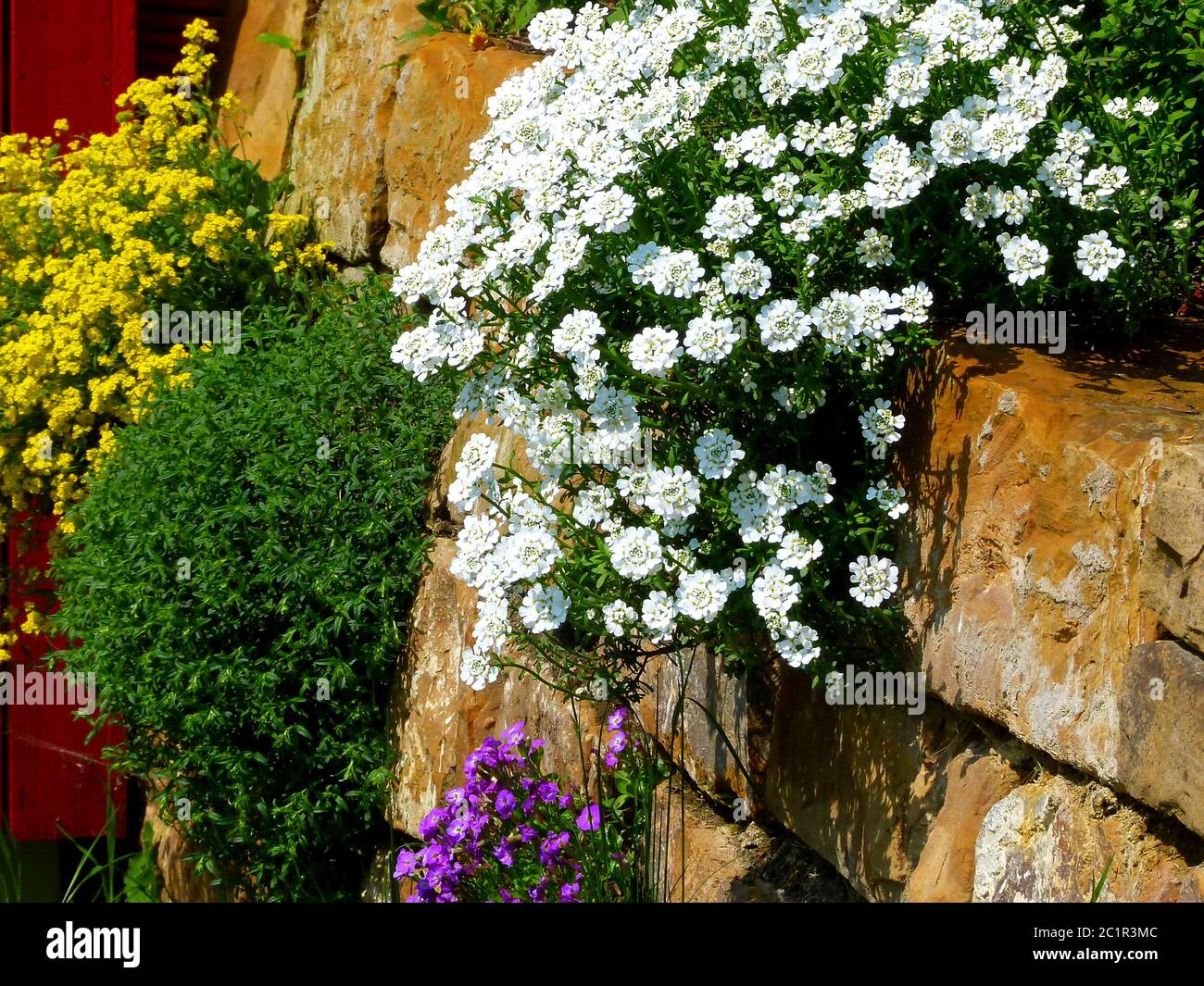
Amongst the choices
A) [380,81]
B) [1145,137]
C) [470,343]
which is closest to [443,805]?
[470,343]

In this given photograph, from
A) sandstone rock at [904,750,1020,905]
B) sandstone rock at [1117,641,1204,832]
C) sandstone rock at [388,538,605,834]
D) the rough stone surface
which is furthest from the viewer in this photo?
sandstone rock at [388,538,605,834]

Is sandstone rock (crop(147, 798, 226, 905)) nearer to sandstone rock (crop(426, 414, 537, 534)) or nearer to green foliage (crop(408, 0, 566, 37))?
sandstone rock (crop(426, 414, 537, 534))

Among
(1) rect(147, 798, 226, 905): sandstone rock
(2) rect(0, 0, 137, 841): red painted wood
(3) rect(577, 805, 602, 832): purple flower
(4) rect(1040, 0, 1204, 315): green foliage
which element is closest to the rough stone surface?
(3) rect(577, 805, 602, 832): purple flower

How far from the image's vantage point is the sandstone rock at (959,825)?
2709 millimetres

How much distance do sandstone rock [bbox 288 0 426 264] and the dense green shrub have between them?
44.7 inches

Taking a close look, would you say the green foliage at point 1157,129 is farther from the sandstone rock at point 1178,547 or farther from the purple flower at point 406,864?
the purple flower at point 406,864

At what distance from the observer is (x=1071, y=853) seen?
2467 mm

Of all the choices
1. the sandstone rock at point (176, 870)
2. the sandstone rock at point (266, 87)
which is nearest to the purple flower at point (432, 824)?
the sandstone rock at point (176, 870)

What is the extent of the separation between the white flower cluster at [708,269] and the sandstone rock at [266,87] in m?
3.26

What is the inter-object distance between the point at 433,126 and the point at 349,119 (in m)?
0.78

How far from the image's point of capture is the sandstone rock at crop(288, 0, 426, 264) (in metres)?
5.44

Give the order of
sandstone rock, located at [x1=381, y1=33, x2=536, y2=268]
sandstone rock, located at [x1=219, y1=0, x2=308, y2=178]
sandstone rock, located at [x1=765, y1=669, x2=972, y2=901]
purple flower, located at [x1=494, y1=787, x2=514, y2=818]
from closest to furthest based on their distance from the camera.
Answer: sandstone rock, located at [x1=765, y1=669, x2=972, y2=901] → purple flower, located at [x1=494, y1=787, x2=514, y2=818] → sandstone rock, located at [x1=381, y1=33, x2=536, y2=268] → sandstone rock, located at [x1=219, y1=0, x2=308, y2=178]

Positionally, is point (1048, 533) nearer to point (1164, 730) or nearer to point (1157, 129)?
point (1164, 730)

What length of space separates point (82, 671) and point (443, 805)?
1460mm
